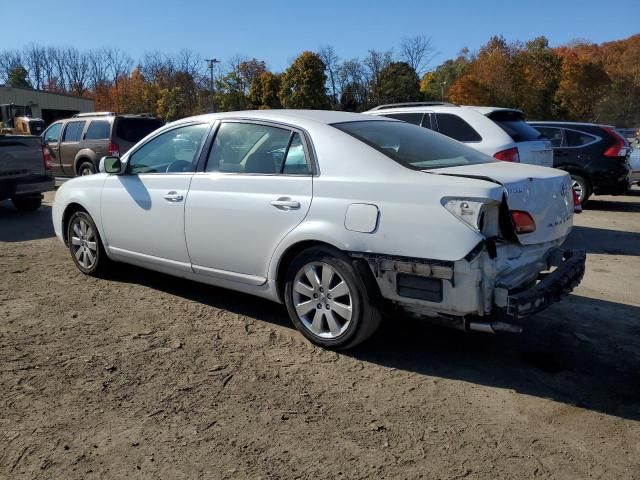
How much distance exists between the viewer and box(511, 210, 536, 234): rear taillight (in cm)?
339

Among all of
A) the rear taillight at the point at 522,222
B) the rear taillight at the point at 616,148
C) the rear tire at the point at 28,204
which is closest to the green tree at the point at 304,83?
the rear tire at the point at 28,204

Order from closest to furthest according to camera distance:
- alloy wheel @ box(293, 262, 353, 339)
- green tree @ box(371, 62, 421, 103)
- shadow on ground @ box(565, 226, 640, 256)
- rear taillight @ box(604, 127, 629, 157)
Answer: alloy wheel @ box(293, 262, 353, 339), shadow on ground @ box(565, 226, 640, 256), rear taillight @ box(604, 127, 629, 157), green tree @ box(371, 62, 421, 103)

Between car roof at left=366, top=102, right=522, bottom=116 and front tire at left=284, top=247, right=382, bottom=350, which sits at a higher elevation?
car roof at left=366, top=102, right=522, bottom=116

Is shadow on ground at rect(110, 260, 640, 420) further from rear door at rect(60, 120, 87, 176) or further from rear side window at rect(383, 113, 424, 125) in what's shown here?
rear door at rect(60, 120, 87, 176)

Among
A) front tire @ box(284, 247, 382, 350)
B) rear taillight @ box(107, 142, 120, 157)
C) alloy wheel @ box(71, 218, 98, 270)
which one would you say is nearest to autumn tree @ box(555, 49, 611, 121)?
rear taillight @ box(107, 142, 120, 157)

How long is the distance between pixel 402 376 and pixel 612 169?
8616 millimetres

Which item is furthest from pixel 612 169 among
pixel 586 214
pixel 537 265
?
pixel 537 265

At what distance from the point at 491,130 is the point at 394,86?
56.7m

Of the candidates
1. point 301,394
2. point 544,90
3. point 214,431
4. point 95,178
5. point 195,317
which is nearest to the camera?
point 214,431

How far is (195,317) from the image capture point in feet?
15.2

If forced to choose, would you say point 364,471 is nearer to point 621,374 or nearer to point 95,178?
point 621,374

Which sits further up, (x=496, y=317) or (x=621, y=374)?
(x=496, y=317)

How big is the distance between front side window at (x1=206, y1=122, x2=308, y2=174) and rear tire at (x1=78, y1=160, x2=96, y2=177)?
9693 mm

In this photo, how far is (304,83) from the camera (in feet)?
178
